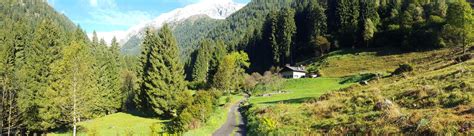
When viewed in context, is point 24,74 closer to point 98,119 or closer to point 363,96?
point 98,119

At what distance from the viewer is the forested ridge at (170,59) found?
3469cm

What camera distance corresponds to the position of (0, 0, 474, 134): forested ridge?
3469cm

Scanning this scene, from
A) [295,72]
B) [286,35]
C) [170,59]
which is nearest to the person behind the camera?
[170,59]

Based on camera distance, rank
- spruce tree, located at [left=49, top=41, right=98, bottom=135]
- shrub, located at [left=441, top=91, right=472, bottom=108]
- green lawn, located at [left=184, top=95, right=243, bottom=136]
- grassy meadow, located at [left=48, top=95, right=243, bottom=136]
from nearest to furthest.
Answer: shrub, located at [left=441, top=91, right=472, bottom=108] → green lawn, located at [left=184, top=95, right=243, bottom=136] → grassy meadow, located at [left=48, top=95, right=243, bottom=136] → spruce tree, located at [left=49, top=41, right=98, bottom=135]

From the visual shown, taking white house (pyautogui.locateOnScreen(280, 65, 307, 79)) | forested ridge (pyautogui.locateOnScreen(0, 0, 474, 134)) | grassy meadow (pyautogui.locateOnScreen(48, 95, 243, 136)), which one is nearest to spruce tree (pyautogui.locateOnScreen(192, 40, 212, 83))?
forested ridge (pyautogui.locateOnScreen(0, 0, 474, 134))

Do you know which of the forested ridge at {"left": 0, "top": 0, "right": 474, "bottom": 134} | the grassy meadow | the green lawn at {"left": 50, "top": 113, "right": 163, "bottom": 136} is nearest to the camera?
the grassy meadow

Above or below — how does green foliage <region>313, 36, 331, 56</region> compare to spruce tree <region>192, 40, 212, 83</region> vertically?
above

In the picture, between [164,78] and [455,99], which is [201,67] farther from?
[455,99]

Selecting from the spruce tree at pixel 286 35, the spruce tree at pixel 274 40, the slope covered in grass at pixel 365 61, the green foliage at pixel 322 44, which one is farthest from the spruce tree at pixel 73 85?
the spruce tree at pixel 286 35

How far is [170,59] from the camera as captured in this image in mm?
48438

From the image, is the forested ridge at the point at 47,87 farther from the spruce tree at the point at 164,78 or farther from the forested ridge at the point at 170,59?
the spruce tree at the point at 164,78

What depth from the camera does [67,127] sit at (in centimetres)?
4109

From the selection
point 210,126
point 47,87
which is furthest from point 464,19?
point 47,87

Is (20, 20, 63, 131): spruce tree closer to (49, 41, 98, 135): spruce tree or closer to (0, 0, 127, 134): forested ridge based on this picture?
(0, 0, 127, 134): forested ridge
